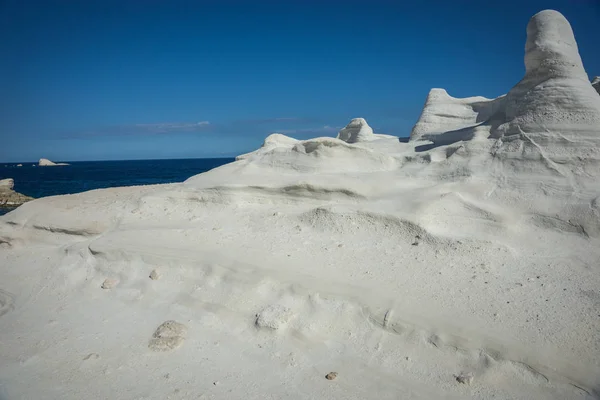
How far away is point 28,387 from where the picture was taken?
392 cm

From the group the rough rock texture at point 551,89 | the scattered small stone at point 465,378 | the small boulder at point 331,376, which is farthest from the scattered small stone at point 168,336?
the rough rock texture at point 551,89

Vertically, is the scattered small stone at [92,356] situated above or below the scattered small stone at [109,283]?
below

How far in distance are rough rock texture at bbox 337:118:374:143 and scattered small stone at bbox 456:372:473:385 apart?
1005 centimetres

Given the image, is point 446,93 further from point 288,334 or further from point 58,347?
point 58,347

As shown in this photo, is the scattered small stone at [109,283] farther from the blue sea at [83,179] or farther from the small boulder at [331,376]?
the blue sea at [83,179]

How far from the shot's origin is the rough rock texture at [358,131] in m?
13.2

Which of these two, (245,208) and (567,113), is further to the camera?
(245,208)

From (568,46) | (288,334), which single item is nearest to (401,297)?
(288,334)

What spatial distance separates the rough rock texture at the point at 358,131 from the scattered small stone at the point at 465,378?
1005cm

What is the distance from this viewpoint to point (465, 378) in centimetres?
343

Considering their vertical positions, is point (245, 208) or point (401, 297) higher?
point (245, 208)

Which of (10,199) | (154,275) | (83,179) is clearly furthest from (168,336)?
(83,179)

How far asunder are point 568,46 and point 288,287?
6.81 meters

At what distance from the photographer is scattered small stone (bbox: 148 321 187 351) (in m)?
4.37
